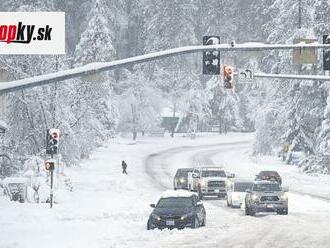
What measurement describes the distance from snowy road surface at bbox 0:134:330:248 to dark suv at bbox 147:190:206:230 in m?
0.54

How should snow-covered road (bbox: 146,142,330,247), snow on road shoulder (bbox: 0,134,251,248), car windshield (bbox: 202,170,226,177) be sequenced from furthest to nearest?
car windshield (bbox: 202,170,226,177) < snow on road shoulder (bbox: 0,134,251,248) < snow-covered road (bbox: 146,142,330,247)

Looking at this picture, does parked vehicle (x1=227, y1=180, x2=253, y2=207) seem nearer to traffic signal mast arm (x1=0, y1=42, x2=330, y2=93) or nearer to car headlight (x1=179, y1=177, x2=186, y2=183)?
car headlight (x1=179, y1=177, x2=186, y2=183)

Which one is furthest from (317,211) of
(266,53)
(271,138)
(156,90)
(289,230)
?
(156,90)

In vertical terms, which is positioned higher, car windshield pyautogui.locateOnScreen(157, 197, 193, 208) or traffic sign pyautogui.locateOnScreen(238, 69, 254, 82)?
traffic sign pyautogui.locateOnScreen(238, 69, 254, 82)

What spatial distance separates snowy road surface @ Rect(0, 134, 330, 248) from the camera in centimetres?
2262

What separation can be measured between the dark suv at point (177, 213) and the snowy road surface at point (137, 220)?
542mm

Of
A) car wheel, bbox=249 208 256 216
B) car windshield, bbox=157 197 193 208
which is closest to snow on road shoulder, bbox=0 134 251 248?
car windshield, bbox=157 197 193 208

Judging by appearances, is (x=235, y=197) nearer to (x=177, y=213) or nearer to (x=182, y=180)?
(x=177, y=213)

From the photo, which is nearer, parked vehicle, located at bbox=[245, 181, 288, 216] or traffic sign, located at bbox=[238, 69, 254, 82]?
parked vehicle, located at bbox=[245, 181, 288, 216]

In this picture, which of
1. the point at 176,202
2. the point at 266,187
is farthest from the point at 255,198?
the point at 176,202

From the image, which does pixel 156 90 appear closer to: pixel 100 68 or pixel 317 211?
pixel 317 211

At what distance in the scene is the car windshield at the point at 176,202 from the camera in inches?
1039

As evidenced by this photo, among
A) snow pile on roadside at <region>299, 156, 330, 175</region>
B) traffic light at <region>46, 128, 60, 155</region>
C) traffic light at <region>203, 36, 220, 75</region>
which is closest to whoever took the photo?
traffic light at <region>203, 36, 220, 75</region>

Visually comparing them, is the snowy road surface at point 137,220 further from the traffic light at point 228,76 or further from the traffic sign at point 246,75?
the traffic sign at point 246,75
